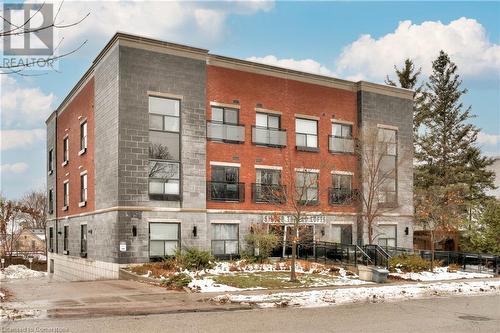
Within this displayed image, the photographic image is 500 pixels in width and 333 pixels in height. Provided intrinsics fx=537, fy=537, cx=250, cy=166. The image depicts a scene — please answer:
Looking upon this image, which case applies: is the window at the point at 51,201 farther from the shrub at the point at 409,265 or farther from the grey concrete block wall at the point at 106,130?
the shrub at the point at 409,265

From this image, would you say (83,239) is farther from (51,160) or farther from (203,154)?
(51,160)

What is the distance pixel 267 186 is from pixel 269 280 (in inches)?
424

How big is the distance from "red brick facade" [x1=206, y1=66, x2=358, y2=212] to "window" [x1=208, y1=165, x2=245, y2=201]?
1.10 ft

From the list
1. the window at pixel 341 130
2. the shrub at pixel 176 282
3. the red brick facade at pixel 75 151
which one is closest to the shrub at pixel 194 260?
the shrub at pixel 176 282

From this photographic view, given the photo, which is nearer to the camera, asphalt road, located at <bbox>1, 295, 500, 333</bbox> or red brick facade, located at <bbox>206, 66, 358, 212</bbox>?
asphalt road, located at <bbox>1, 295, 500, 333</bbox>

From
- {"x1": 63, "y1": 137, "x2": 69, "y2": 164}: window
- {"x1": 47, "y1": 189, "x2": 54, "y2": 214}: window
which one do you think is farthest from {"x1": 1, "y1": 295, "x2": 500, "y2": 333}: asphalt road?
{"x1": 47, "y1": 189, "x2": 54, "y2": 214}: window

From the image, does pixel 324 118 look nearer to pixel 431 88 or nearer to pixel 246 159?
pixel 246 159

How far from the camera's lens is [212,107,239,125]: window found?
101ft

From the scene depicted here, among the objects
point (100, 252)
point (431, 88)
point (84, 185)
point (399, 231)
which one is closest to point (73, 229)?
point (84, 185)

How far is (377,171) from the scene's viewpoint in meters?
34.2

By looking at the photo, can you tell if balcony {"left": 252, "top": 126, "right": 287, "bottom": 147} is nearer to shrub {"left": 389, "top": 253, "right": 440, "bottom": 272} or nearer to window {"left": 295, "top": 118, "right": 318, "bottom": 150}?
window {"left": 295, "top": 118, "right": 318, "bottom": 150}

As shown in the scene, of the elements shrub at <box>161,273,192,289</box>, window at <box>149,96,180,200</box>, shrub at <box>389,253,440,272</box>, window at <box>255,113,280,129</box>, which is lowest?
shrub at <box>389,253,440,272</box>

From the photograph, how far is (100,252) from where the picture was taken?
94.8 ft

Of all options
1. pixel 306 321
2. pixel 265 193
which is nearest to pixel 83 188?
pixel 265 193
